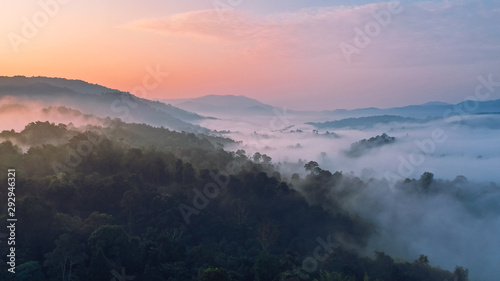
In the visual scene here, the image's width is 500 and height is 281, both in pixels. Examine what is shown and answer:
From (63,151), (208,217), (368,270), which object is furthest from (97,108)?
(368,270)

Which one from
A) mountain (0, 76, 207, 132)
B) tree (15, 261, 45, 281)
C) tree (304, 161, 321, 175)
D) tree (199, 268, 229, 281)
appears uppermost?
mountain (0, 76, 207, 132)

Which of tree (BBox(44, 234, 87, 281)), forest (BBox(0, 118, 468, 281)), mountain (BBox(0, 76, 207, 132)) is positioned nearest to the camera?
tree (BBox(44, 234, 87, 281))

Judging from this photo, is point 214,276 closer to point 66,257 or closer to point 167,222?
point 66,257

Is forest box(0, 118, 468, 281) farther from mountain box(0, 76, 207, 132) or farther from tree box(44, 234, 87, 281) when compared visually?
mountain box(0, 76, 207, 132)

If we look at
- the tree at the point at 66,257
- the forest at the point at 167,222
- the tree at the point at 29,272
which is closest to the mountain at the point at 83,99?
the forest at the point at 167,222

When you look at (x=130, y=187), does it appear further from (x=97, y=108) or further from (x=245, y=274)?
(x=97, y=108)

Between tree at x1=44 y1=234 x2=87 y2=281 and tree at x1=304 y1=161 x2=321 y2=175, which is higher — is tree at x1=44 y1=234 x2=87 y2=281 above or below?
below

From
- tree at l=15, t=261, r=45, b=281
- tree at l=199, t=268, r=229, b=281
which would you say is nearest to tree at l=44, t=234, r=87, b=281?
tree at l=15, t=261, r=45, b=281

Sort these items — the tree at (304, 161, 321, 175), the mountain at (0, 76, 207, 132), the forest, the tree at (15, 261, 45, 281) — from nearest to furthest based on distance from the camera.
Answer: the tree at (15, 261, 45, 281) → the forest → the tree at (304, 161, 321, 175) → the mountain at (0, 76, 207, 132)
